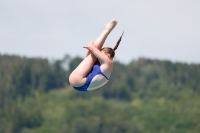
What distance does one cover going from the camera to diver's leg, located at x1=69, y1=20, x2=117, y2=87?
16.1m

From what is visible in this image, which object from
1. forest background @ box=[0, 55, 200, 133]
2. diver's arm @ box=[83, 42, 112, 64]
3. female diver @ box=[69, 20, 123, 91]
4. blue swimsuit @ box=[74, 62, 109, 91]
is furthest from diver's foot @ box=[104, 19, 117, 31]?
forest background @ box=[0, 55, 200, 133]

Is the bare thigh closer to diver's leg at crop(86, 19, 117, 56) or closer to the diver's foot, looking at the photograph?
diver's leg at crop(86, 19, 117, 56)

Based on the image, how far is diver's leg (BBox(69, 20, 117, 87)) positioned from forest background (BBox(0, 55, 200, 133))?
85.6 meters

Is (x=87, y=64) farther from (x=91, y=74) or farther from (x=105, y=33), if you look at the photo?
(x=105, y=33)

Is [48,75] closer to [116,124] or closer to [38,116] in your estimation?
[38,116]

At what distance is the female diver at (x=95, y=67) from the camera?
633 inches

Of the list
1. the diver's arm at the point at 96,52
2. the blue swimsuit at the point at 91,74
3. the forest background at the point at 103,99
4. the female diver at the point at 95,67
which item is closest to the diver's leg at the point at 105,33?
the female diver at the point at 95,67

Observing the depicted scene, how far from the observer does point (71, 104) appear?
390 ft

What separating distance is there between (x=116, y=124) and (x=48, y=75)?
30.3 metres

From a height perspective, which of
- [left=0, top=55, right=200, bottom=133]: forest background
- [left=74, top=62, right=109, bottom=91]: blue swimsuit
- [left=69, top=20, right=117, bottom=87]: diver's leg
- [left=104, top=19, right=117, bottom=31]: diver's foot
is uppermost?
[left=104, top=19, right=117, bottom=31]: diver's foot

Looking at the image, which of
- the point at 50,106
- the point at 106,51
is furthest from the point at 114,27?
the point at 50,106

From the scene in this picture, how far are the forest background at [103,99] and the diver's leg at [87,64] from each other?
281 ft

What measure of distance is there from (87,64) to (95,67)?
199 mm

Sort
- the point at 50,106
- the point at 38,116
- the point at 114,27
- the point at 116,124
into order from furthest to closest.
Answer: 1. the point at 50,106
2. the point at 38,116
3. the point at 116,124
4. the point at 114,27
